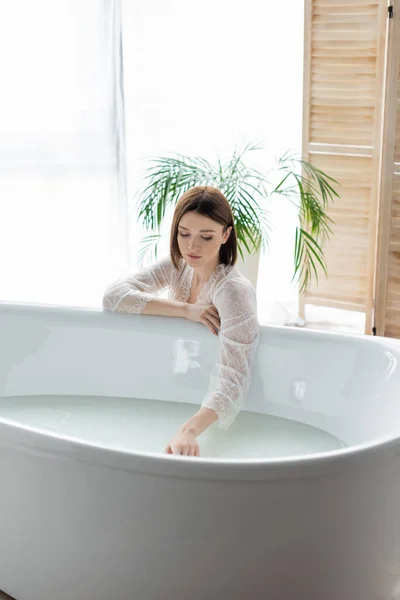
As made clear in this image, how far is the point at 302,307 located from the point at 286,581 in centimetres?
227

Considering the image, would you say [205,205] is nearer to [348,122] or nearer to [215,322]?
[215,322]

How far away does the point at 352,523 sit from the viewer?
1.63 m

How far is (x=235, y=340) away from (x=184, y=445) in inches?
15.8

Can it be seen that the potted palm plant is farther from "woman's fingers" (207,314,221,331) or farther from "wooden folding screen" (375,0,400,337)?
"woman's fingers" (207,314,221,331)

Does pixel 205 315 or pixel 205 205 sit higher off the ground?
pixel 205 205

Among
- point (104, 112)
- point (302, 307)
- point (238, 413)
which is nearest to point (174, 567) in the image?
point (238, 413)

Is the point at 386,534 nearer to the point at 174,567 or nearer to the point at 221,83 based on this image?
the point at 174,567

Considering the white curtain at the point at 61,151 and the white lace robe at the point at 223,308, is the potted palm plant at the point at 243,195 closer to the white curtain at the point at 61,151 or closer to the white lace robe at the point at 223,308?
the white curtain at the point at 61,151

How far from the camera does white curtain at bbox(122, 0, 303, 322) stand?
13.0 ft

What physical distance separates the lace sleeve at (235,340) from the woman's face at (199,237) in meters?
0.10

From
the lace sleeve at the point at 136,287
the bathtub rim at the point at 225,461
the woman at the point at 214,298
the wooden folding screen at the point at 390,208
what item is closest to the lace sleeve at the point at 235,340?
the woman at the point at 214,298

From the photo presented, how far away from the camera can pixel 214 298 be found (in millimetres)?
2346

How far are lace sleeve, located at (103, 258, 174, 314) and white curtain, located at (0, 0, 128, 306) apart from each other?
4.11 ft

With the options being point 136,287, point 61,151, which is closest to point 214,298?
point 136,287
